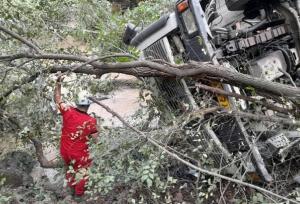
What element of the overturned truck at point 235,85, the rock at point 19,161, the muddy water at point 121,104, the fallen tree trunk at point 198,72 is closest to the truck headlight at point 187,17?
the overturned truck at point 235,85

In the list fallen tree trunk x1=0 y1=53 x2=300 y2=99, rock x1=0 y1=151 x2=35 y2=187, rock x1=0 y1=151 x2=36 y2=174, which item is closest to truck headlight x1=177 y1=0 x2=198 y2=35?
fallen tree trunk x1=0 y1=53 x2=300 y2=99

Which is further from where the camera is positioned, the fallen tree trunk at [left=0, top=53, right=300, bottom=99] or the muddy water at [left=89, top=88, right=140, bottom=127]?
the muddy water at [left=89, top=88, right=140, bottom=127]

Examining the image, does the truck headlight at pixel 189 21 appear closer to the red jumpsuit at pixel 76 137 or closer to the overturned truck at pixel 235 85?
the overturned truck at pixel 235 85

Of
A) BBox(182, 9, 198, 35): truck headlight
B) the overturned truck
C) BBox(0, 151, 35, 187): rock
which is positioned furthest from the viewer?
BBox(0, 151, 35, 187): rock

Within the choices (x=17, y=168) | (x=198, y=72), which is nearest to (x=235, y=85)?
(x=198, y=72)

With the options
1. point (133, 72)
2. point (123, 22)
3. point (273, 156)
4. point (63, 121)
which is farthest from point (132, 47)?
Answer: point (123, 22)

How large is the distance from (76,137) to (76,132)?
0.30ft

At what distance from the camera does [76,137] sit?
540 centimetres

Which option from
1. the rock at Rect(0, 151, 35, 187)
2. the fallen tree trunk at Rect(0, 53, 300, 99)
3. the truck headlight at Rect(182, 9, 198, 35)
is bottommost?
the rock at Rect(0, 151, 35, 187)

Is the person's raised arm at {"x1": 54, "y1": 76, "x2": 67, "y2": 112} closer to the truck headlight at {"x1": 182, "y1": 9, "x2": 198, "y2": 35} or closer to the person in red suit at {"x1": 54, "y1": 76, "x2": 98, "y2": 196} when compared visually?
the person in red suit at {"x1": 54, "y1": 76, "x2": 98, "y2": 196}

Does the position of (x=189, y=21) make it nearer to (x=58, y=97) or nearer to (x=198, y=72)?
(x=198, y=72)

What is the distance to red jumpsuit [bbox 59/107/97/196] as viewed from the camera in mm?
5301

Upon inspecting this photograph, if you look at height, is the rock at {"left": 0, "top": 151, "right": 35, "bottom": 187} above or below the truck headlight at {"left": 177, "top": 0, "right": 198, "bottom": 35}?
below

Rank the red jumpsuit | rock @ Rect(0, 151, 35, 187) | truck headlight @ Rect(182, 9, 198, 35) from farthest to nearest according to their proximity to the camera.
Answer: rock @ Rect(0, 151, 35, 187) → the red jumpsuit → truck headlight @ Rect(182, 9, 198, 35)
